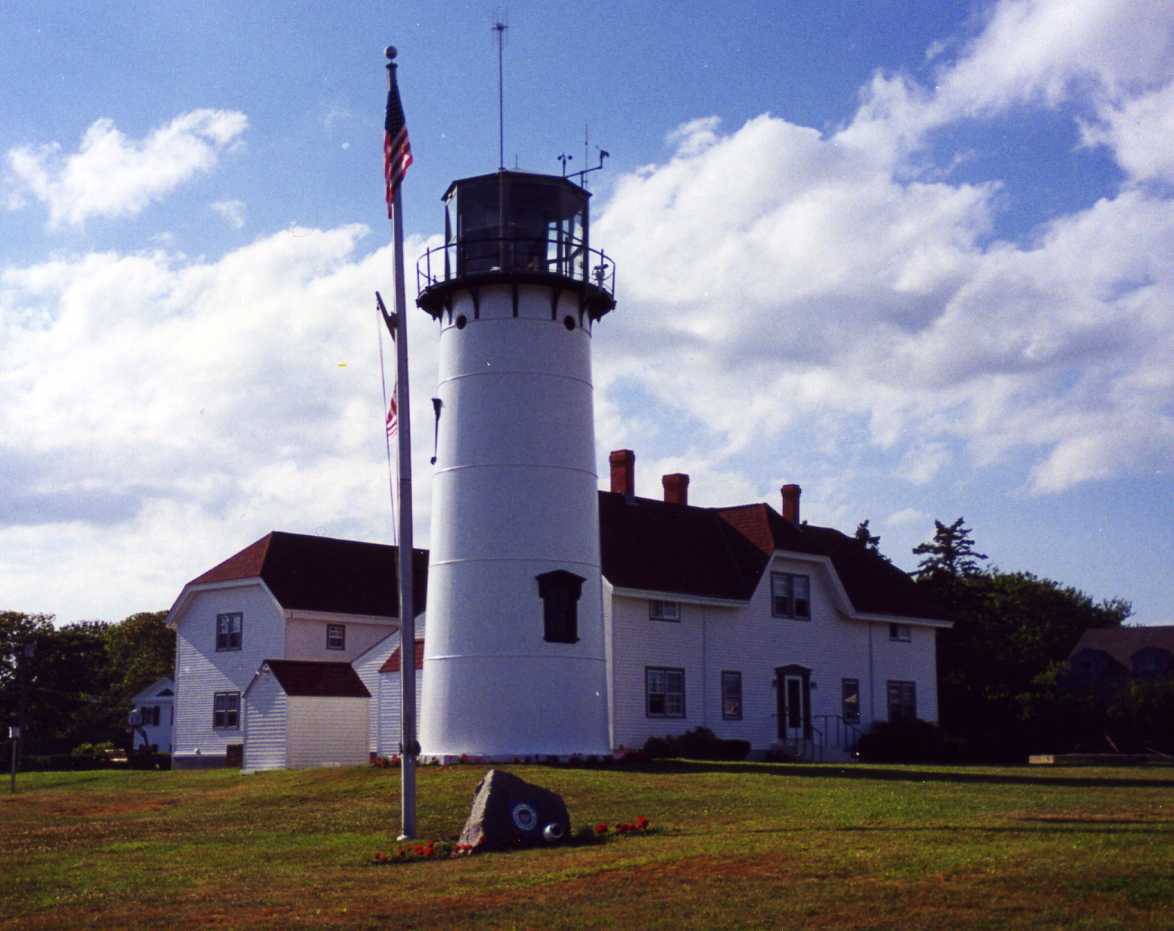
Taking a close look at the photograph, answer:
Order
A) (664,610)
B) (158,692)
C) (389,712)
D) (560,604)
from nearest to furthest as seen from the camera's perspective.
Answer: (560,604) → (664,610) → (389,712) → (158,692)

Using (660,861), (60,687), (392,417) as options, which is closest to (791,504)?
(392,417)

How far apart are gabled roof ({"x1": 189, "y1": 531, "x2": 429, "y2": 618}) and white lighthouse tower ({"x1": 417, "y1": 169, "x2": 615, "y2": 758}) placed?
12.5 meters

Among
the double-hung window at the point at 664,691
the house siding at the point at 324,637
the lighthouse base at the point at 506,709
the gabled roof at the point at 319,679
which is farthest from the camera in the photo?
the house siding at the point at 324,637

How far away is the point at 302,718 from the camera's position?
3909 cm

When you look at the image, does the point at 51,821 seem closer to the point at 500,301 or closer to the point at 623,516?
the point at 500,301

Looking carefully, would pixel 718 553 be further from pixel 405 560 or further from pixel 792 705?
pixel 405 560

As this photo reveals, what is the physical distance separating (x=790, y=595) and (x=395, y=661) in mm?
10969

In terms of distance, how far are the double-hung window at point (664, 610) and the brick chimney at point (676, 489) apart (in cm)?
645

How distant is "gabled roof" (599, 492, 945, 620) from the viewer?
37.6 meters

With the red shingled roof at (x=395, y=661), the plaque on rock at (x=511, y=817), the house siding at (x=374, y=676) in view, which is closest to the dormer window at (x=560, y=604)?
the red shingled roof at (x=395, y=661)

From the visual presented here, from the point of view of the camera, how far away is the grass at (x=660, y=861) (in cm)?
1214

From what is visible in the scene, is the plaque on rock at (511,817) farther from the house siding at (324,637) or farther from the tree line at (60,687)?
the tree line at (60,687)

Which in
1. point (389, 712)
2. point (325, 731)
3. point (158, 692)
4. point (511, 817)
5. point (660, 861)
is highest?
point (158, 692)


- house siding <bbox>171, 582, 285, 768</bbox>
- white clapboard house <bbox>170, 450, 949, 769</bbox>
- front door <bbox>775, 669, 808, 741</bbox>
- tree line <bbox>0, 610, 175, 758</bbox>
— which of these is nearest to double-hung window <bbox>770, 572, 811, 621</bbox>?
white clapboard house <bbox>170, 450, 949, 769</bbox>
